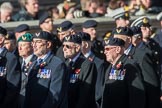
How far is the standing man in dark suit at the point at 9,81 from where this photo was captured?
42.3 ft

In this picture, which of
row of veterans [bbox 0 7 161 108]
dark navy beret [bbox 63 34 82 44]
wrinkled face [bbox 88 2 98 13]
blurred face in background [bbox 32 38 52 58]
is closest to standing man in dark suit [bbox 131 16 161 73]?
row of veterans [bbox 0 7 161 108]

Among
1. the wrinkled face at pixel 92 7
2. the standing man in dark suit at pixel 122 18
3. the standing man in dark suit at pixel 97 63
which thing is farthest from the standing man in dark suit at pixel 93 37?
the wrinkled face at pixel 92 7

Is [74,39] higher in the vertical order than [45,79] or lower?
higher

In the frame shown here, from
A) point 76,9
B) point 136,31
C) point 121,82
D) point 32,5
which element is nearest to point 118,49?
point 121,82

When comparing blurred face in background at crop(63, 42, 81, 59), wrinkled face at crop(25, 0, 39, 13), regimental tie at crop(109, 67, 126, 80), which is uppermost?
blurred face in background at crop(63, 42, 81, 59)

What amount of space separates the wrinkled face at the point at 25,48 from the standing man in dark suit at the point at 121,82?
1.71m

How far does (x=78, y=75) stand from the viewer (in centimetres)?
1377

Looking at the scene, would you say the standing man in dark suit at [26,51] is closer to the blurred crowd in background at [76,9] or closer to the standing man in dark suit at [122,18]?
the standing man in dark suit at [122,18]

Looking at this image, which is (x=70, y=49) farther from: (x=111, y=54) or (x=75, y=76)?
(x=111, y=54)

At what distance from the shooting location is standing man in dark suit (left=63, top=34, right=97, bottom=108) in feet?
44.8

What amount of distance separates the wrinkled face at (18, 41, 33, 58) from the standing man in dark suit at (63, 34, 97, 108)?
0.75 metres

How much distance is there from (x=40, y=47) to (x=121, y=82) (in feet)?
4.30

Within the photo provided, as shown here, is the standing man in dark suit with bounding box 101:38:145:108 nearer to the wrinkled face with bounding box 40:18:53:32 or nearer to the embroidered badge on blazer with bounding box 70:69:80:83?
the embroidered badge on blazer with bounding box 70:69:80:83

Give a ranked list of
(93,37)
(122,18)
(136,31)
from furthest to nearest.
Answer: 1. (122,18)
2. (93,37)
3. (136,31)
